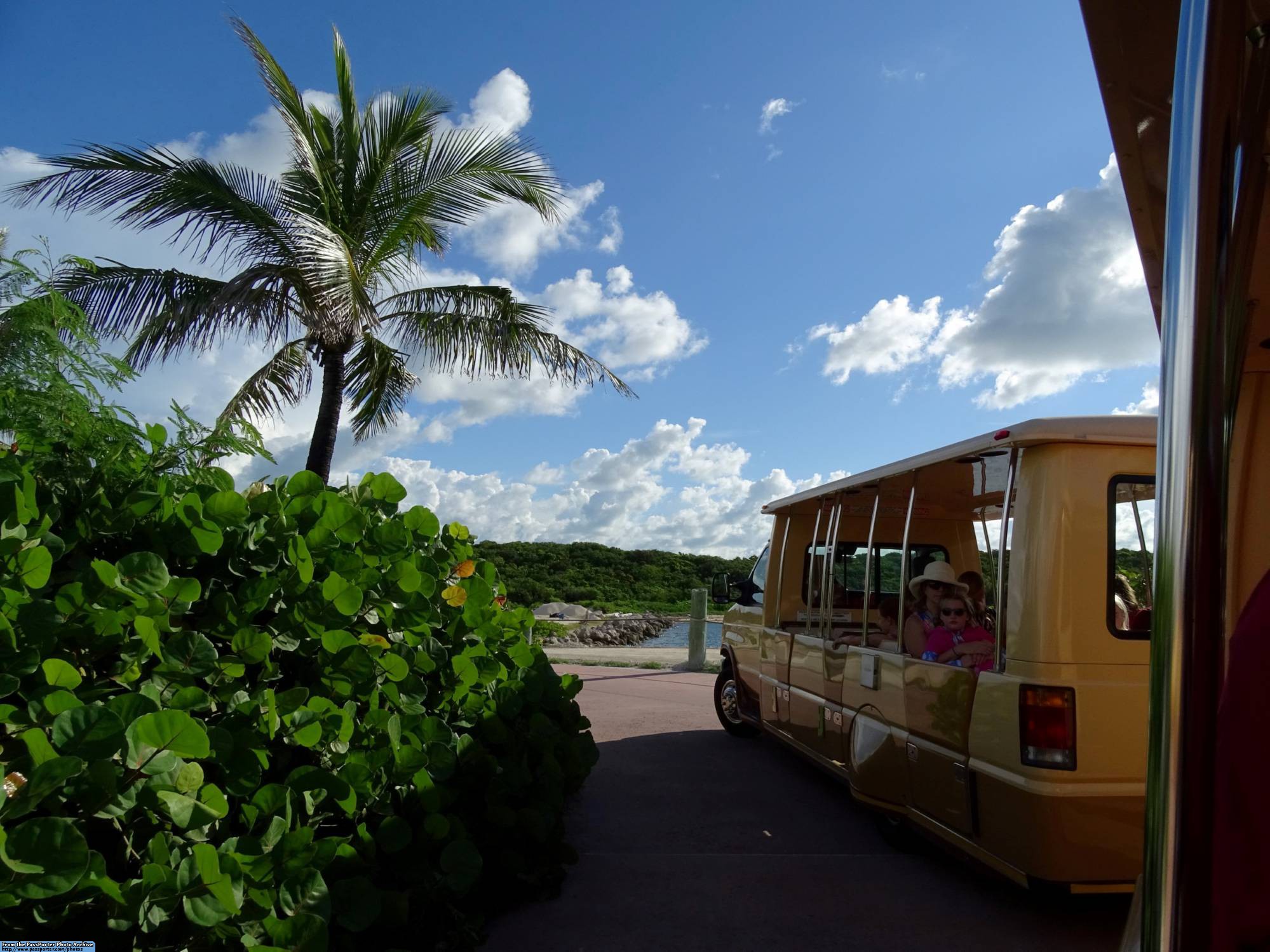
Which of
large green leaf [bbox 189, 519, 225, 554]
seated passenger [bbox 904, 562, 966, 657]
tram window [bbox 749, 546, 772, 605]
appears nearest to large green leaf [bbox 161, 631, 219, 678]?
large green leaf [bbox 189, 519, 225, 554]

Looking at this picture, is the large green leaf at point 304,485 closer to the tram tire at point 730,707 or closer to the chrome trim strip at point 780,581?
the chrome trim strip at point 780,581

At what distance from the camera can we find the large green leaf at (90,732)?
2002 mm

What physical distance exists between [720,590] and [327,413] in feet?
17.4

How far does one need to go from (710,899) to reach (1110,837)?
1.85m

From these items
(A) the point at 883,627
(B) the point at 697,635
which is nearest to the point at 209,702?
(A) the point at 883,627

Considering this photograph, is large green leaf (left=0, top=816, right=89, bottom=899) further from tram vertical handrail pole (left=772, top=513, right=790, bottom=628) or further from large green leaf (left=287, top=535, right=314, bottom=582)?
A: tram vertical handrail pole (left=772, top=513, right=790, bottom=628)

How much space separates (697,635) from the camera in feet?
51.6

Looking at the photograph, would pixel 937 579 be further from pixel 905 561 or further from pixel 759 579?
pixel 759 579

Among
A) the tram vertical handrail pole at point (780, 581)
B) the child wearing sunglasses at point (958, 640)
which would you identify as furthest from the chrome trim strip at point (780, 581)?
the child wearing sunglasses at point (958, 640)

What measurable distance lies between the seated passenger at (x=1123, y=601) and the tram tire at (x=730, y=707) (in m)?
4.90

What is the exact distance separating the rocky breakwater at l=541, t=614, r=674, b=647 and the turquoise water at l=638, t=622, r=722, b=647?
0.83 ft

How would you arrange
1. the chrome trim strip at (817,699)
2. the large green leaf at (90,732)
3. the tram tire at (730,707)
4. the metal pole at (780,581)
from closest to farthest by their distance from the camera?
the large green leaf at (90,732) → the chrome trim strip at (817,699) → the metal pole at (780,581) → the tram tire at (730,707)

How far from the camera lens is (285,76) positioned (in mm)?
10742

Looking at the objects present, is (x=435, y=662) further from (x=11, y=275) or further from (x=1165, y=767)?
(x=1165, y=767)
